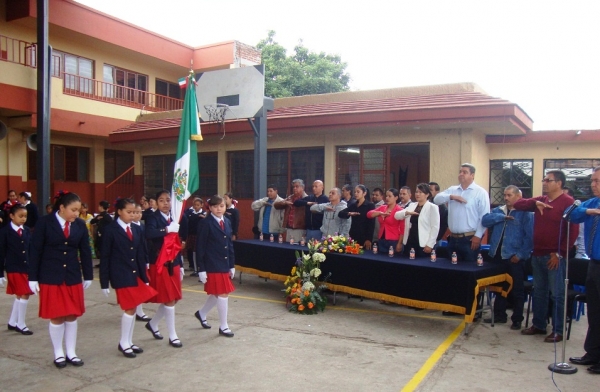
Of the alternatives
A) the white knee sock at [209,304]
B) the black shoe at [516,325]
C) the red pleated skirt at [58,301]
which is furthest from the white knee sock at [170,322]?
the black shoe at [516,325]

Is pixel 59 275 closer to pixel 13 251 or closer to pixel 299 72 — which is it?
pixel 13 251

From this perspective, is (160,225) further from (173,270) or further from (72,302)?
(72,302)

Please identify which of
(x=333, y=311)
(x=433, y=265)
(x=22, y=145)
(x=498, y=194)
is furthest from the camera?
(x=22, y=145)

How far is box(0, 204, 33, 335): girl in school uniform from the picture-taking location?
6.41 meters

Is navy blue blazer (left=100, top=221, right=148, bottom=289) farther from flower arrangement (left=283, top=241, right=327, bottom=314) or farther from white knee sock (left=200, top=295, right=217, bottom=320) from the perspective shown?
flower arrangement (left=283, top=241, right=327, bottom=314)

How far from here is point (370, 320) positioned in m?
6.98

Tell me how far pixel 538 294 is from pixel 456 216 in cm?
150

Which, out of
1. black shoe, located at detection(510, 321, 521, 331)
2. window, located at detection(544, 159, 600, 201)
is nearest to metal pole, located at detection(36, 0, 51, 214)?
black shoe, located at detection(510, 321, 521, 331)

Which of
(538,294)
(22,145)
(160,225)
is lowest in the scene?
(538,294)

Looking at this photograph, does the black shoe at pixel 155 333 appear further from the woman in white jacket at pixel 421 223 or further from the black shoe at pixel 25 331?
the woman in white jacket at pixel 421 223

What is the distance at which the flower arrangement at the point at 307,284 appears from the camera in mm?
7336

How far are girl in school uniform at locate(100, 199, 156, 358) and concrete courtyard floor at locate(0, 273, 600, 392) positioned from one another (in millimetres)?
352

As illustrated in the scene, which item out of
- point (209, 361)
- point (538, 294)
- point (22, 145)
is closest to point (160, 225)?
point (209, 361)

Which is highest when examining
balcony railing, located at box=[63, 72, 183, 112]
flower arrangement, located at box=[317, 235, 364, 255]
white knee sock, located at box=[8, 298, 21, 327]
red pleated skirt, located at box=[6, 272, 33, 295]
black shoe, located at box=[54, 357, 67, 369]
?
balcony railing, located at box=[63, 72, 183, 112]
